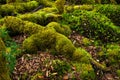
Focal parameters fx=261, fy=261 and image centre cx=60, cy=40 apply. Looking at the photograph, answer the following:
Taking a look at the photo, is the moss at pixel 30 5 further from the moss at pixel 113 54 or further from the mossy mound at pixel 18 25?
the moss at pixel 113 54

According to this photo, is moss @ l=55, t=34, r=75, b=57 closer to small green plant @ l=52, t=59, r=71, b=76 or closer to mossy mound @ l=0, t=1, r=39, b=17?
small green plant @ l=52, t=59, r=71, b=76

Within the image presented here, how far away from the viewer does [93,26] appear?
10.4m

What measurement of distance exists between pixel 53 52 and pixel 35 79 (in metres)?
1.32

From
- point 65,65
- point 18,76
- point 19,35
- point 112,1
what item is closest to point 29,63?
point 18,76

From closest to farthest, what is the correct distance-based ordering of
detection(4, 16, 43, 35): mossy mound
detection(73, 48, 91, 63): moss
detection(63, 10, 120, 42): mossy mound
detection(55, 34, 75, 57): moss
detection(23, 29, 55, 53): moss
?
detection(73, 48, 91, 63): moss → detection(55, 34, 75, 57): moss → detection(23, 29, 55, 53): moss → detection(4, 16, 43, 35): mossy mound → detection(63, 10, 120, 42): mossy mound

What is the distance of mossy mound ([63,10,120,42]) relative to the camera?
10078 mm

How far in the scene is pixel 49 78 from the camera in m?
6.64

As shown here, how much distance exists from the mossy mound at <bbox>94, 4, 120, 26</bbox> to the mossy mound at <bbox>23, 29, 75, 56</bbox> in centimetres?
464

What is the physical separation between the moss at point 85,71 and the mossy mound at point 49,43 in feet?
1.80

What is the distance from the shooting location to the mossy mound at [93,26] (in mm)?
10078

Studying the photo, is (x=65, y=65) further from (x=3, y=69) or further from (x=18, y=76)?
(x=3, y=69)

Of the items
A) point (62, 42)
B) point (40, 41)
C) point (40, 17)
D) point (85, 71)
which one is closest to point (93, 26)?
point (40, 17)

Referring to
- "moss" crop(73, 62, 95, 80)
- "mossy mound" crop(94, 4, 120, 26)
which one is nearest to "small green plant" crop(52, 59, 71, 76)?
"moss" crop(73, 62, 95, 80)

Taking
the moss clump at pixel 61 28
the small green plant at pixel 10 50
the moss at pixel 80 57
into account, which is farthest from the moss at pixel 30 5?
the moss at pixel 80 57
